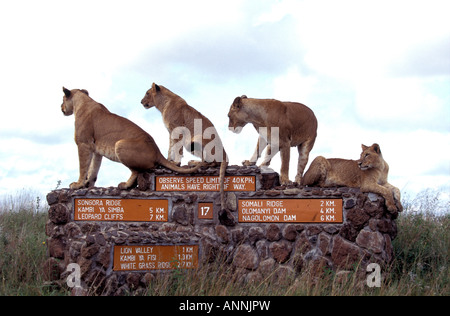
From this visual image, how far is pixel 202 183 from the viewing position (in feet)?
36.8

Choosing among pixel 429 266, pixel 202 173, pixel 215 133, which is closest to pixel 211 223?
pixel 202 173

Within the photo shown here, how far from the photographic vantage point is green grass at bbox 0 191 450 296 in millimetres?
8961

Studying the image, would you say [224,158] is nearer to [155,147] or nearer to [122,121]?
[155,147]

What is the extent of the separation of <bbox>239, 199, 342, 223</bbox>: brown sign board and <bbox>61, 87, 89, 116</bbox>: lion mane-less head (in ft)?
17.1


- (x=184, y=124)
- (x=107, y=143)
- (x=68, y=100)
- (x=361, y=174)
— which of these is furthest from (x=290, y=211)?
(x=68, y=100)

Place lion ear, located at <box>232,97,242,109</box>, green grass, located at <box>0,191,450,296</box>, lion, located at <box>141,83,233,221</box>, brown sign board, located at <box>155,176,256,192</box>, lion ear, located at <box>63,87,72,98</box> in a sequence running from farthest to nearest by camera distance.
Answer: lion ear, located at <box>63,87,72,98</box>
lion ear, located at <box>232,97,242,109</box>
lion, located at <box>141,83,233,221</box>
brown sign board, located at <box>155,176,256,192</box>
green grass, located at <box>0,191,450,296</box>

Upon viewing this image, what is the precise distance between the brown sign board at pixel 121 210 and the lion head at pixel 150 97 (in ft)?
9.23

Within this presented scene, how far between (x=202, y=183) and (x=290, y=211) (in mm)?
2061

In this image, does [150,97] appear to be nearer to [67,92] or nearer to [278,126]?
[67,92]

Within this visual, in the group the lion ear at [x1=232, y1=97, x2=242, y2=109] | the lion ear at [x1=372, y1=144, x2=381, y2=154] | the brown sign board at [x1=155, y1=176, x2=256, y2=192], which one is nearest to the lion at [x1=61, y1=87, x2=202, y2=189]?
the brown sign board at [x1=155, y1=176, x2=256, y2=192]

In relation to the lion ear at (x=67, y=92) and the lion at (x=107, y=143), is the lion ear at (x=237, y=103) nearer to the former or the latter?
the lion at (x=107, y=143)

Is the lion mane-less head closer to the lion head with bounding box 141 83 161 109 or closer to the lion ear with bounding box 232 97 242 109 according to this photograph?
the lion head with bounding box 141 83 161 109

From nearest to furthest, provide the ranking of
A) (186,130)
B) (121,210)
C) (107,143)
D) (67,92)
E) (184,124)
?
(121,210), (107,143), (186,130), (184,124), (67,92)

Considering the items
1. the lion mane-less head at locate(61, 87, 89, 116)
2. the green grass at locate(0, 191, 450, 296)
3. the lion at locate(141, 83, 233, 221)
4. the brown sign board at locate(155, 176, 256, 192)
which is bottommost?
the green grass at locate(0, 191, 450, 296)
